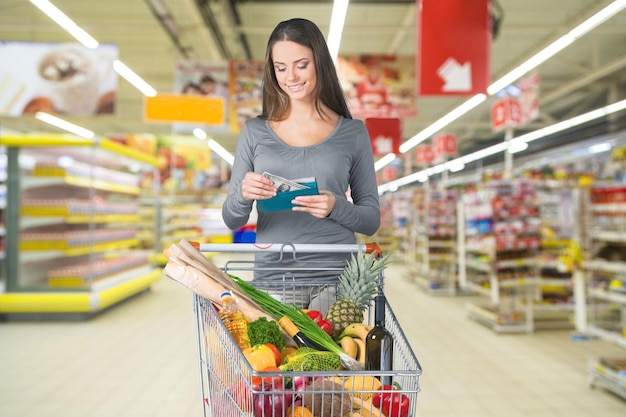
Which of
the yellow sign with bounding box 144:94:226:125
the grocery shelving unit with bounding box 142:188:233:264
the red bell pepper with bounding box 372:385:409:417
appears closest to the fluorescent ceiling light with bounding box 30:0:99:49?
the yellow sign with bounding box 144:94:226:125

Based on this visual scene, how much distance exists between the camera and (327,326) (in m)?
1.45

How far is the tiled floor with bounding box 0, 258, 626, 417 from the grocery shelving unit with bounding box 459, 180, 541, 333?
0.25 meters

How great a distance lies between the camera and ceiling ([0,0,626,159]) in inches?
414

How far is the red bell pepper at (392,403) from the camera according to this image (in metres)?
1.15

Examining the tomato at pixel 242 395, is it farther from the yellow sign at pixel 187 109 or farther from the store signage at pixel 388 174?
the store signage at pixel 388 174

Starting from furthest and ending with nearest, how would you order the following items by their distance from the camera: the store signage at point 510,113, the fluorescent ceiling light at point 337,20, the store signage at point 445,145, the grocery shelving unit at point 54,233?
the store signage at point 445,145 < the store signage at point 510,113 < the grocery shelving unit at point 54,233 < the fluorescent ceiling light at point 337,20

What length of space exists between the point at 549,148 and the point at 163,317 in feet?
49.7

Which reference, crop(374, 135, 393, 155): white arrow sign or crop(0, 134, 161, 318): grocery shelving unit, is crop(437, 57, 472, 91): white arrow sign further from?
crop(374, 135, 393, 155): white arrow sign

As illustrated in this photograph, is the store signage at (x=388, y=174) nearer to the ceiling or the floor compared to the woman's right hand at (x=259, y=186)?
nearer to the ceiling

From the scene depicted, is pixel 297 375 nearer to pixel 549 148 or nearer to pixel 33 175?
pixel 33 175

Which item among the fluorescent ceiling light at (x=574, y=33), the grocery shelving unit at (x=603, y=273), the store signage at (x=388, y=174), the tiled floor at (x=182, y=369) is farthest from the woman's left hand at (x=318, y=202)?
the store signage at (x=388, y=174)

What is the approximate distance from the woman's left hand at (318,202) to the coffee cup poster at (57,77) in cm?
726

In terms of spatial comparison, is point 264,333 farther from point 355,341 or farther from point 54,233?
point 54,233

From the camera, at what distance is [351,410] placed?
1113mm
